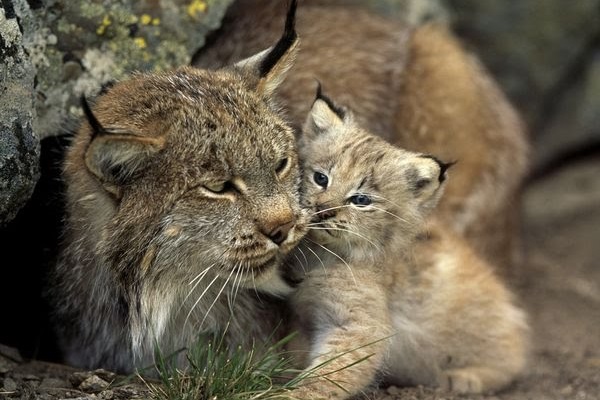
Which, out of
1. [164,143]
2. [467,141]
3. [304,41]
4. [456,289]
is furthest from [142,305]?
[467,141]

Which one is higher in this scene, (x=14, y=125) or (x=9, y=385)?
(x=14, y=125)

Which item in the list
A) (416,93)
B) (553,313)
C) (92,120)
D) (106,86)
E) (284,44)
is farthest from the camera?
(553,313)

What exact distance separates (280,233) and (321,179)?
0.55m

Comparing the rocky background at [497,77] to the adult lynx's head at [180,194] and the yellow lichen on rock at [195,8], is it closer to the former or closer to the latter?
the yellow lichen on rock at [195,8]

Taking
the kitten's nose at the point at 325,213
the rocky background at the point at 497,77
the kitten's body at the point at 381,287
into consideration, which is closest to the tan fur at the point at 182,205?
the kitten's nose at the point at 325,213

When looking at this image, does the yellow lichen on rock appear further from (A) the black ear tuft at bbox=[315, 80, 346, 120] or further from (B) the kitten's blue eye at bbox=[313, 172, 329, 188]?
(B) the kitten's blue eye at bbox=[313, 172, 329, 188]

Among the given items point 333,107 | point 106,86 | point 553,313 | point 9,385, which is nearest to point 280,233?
point 333,107

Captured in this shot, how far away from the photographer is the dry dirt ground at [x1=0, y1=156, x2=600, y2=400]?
4.77 metres

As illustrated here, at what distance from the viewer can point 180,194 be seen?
14.2 feet

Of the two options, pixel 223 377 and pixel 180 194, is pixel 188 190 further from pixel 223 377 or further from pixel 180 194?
pixel 223 377

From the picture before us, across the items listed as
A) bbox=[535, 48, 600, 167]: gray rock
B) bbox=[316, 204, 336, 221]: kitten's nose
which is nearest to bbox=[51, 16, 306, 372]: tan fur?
bbox=[316, 204, 336, 221]: kitten's nose

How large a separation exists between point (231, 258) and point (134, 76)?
130 cm

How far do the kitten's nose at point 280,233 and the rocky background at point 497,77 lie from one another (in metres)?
1.15

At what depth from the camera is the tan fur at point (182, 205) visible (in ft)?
14.2
